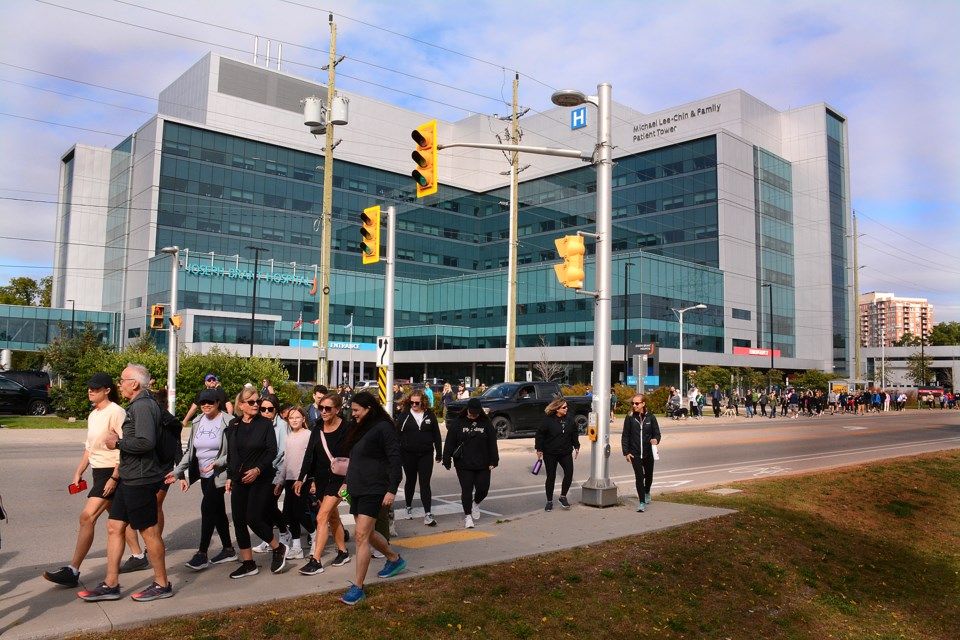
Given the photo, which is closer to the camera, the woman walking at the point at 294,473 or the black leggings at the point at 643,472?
the woman walking at the point at 294,473

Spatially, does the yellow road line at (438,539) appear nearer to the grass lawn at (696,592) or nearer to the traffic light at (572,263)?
the grass lawn at (696,592)

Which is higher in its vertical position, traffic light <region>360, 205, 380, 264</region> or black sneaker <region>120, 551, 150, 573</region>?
traffic light <region>360, 205, 380, 264</region>

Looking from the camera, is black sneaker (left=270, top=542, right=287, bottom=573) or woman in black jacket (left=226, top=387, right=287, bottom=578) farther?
black sneaker (left=270, top=542, right=287, bottom=573)

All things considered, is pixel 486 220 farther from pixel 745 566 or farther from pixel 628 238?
pixel 745 566

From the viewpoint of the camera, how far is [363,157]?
95.4 m

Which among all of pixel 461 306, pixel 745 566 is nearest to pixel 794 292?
pixel 461 306

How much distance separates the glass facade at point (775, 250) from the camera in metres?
84.1

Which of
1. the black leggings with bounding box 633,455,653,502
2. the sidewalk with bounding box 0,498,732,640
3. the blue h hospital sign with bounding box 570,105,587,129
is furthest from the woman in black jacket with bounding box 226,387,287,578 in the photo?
the blue h hospital sign with bounding box 570,105,587,129

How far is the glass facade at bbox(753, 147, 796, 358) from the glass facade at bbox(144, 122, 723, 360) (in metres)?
7.85

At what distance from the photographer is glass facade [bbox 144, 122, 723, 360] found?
75344mm

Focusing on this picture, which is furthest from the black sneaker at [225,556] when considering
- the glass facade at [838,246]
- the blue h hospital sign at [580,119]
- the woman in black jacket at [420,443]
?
the glass facade at [838,246]

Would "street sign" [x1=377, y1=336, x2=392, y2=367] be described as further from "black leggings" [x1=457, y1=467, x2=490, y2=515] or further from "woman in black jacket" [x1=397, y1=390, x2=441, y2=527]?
"black leggings" [x1=457, y1=467, x2=490, y2=515]

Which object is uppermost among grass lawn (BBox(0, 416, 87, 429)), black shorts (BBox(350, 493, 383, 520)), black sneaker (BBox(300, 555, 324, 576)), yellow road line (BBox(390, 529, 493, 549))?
black shorts (BBox(350, 493, 383, 520))

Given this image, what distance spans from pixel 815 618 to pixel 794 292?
88341mm
